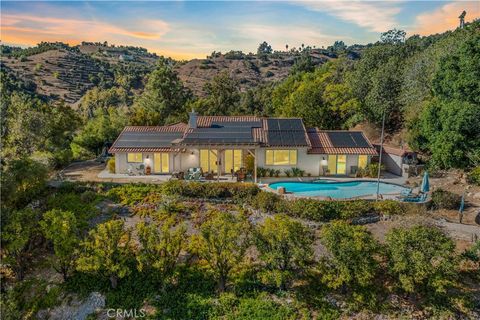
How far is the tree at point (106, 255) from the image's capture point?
13781 mm

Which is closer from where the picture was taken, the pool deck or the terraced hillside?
the pool deck

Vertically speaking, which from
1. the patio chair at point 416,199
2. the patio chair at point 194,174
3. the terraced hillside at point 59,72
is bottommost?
the patio chair at point 416,199

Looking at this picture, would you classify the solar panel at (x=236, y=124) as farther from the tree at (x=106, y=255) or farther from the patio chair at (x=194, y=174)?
the tree at (x=106, y=255)

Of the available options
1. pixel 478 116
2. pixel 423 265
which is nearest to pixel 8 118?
pixel 423 265

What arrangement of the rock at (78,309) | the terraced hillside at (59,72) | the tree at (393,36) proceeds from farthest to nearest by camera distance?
the terraced hillside at (59,72), the tree at (393,36), the rock at (78,309)

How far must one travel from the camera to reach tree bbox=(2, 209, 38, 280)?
14.3 meters

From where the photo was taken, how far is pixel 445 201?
62.9 feet

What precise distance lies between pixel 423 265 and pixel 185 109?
3717cm

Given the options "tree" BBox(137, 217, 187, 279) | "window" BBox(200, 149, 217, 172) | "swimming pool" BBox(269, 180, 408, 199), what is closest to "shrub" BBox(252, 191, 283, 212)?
"swimming pool" BBox(269, 180, 408, 199)

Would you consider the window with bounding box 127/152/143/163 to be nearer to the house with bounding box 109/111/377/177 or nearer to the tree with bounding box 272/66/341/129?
the house with bounding box 109/111/377/177

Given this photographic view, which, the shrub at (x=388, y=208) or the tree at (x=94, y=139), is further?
the tree at (x=94, y=139)

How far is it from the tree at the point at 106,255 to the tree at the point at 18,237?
8.93 feet

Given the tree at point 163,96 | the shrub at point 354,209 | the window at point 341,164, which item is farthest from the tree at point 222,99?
the shrub at point 354,209

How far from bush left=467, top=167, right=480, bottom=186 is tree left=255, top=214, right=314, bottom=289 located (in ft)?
51.6
